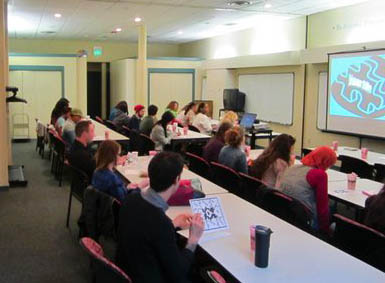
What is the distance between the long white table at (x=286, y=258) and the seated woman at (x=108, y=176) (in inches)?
42.1

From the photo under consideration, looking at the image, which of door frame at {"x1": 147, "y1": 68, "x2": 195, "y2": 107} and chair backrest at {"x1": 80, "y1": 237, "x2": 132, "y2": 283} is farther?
door frame at {"x1": 147, "y1": 68, "x2": 195, "y2": 107}

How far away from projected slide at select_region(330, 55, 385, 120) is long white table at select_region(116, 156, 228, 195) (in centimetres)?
443

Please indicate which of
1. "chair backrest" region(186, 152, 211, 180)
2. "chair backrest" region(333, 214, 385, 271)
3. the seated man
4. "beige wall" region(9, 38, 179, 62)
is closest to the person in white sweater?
the seated man

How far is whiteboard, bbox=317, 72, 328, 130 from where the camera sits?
8766mm

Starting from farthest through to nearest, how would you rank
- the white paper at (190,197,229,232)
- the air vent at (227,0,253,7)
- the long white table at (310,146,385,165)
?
the air vent at (227,0,253,7) < the long white table at (310,146,385,165) < the white paper at (190,197,229,232)

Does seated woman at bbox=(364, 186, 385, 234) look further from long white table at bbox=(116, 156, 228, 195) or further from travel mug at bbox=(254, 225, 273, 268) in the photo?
long white table at bbox=(116, 156, 228, 195)

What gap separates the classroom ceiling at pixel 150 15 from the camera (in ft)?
27.0

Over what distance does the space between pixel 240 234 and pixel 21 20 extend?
981 centimetres

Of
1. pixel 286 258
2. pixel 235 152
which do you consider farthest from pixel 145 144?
pixel 286 258

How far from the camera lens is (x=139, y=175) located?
13.3 feet

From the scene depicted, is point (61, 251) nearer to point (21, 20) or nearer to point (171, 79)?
point (21, 20)

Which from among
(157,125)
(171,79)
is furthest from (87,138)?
(171,79)

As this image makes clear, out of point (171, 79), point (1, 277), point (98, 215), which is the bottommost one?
point (1, 277)

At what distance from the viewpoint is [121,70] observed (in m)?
14.0
